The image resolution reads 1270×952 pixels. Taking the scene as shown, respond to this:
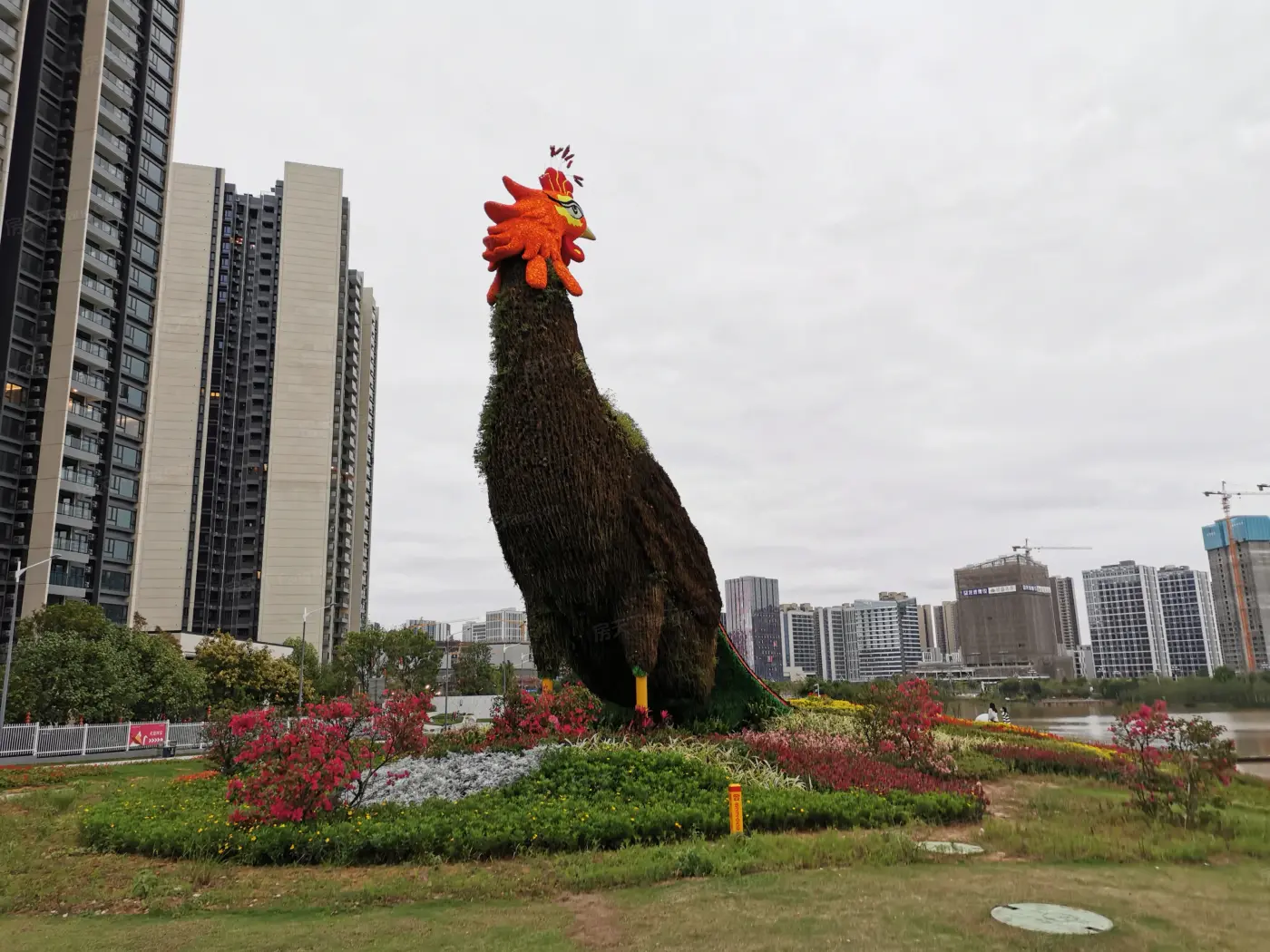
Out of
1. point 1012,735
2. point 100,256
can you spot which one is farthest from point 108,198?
point 1012,735

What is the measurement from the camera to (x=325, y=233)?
74062mm

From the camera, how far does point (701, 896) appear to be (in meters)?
6.45

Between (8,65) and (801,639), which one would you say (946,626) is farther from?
(8,65)

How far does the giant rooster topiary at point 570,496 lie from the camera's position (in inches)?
459

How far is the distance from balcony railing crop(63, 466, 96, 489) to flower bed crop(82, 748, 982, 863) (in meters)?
40.4

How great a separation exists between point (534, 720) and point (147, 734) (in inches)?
776

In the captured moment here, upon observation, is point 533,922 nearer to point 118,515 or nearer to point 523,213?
point 523,213

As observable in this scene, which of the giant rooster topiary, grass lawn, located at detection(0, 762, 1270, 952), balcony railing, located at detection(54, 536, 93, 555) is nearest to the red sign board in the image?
grass lawn, located at detection(0, 762, 1270, 952)

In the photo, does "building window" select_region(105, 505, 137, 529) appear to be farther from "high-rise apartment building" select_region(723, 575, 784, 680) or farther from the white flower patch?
"high-rise apartment building" select_region(723, 575, 784, 680)

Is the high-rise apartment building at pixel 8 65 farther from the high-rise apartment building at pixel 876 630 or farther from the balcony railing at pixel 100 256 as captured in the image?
the high-rise apartment building at pixel 876 630

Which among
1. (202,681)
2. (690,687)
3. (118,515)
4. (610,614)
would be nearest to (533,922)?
(610,614)

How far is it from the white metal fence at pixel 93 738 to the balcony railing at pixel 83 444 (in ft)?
77.1

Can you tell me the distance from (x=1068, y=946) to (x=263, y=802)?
301 inches

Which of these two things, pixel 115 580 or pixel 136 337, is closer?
pixel 115 580
